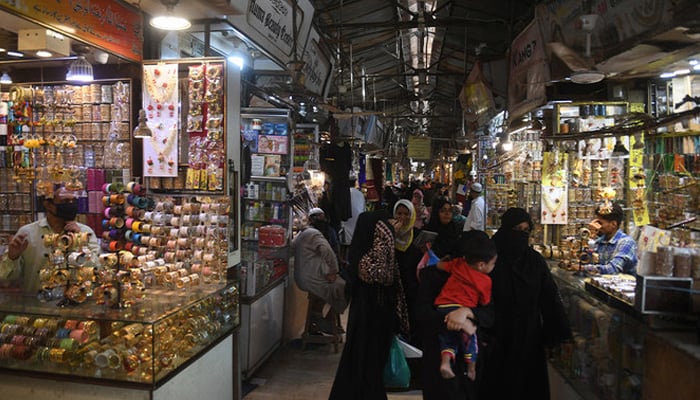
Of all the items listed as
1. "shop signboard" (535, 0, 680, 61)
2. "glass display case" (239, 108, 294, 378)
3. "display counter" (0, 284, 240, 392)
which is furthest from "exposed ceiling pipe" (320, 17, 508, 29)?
"display counter" (0, 284, 240, 392)

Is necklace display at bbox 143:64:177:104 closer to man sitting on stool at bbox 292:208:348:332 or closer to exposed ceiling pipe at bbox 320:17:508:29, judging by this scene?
man sitting on stool at bbox 292:208:348:332

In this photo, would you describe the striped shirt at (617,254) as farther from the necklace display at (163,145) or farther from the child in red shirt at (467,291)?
the necklace display at (163,145)

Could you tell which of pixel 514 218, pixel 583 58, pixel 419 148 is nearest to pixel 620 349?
pixel 514 218

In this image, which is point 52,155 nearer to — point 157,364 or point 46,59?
point 46,59

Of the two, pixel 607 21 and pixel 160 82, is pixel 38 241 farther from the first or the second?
pixel 607 21

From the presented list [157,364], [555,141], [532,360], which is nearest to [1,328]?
[157,364]

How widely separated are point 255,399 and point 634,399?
316cm

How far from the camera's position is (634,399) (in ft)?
9.48

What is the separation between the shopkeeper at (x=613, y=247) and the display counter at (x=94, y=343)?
10.8 ft

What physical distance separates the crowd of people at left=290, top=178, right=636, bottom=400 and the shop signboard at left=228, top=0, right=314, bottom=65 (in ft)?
5.68

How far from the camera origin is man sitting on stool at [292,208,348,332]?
18.6ft

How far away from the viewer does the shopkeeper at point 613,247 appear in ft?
13.6

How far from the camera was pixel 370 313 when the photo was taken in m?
4.11

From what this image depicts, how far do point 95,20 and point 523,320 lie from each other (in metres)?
3.54
